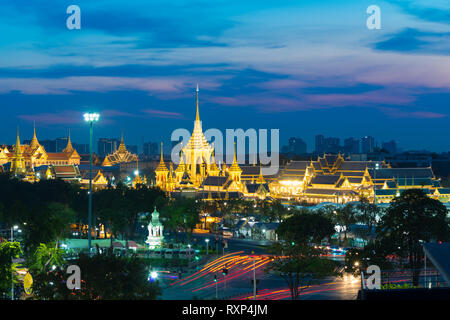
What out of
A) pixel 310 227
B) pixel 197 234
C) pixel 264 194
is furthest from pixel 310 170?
pixel 310 227

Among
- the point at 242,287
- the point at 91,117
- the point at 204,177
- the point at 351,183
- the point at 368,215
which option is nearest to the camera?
the point at 91,117

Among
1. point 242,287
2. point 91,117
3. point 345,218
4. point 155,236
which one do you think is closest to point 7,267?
point 91,117

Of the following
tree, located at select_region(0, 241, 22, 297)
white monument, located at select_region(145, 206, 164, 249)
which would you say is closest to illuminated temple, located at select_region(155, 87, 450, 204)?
white monument, located at select_region(145, 206, 164, 249)

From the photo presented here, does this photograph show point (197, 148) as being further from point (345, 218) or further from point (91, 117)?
point (91, 117)

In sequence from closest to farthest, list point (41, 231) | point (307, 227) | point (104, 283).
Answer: point (104, 283), point (41, 231), point (307, 227)

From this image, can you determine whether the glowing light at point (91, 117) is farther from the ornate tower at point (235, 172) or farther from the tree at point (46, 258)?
the ornate tower at point (235, 172)
